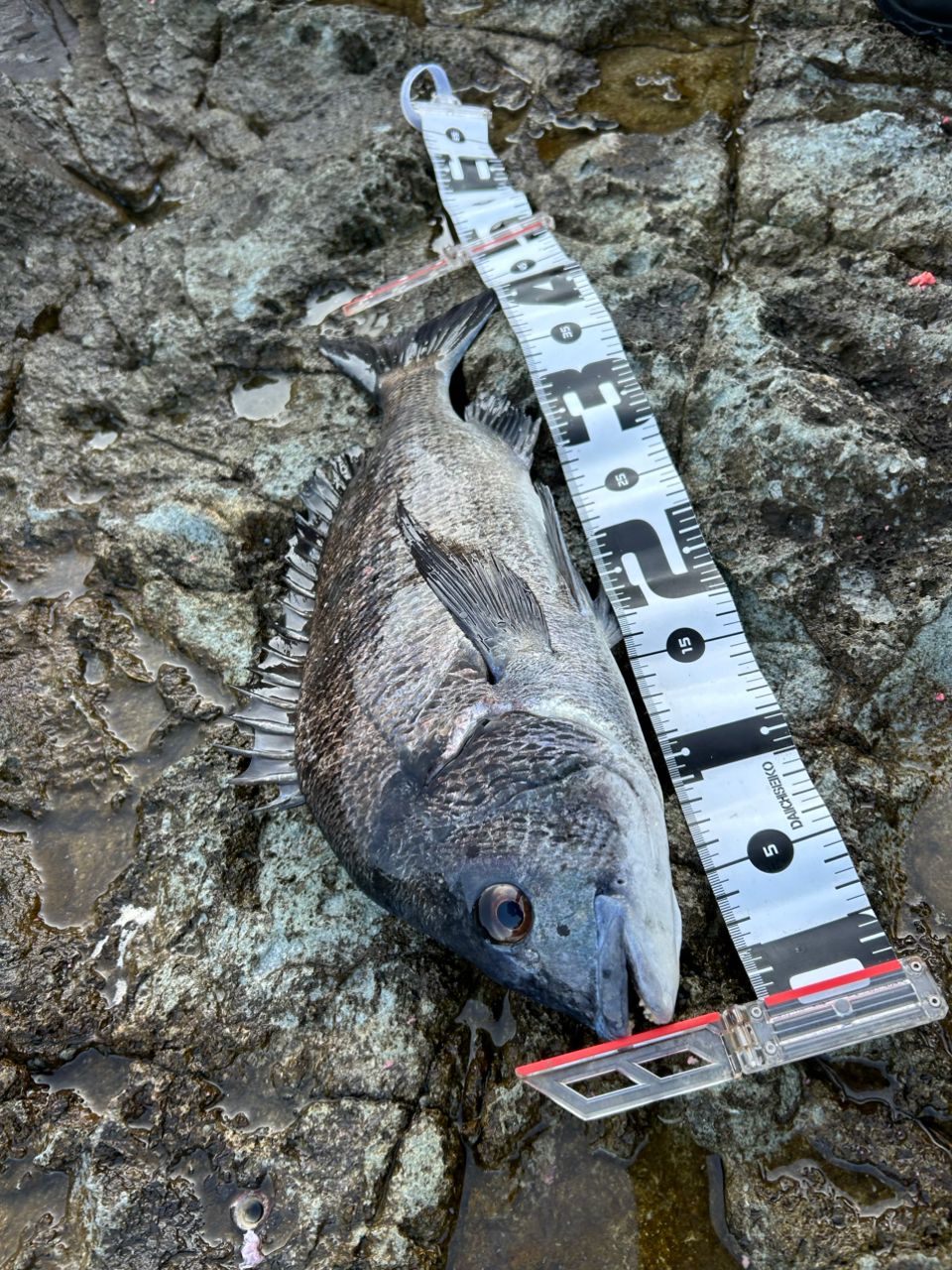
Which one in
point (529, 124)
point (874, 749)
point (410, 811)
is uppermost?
point (529, 124)

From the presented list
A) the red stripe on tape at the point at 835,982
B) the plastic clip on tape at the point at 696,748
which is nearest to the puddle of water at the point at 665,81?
the plastic clip on tape at the point at 696,748

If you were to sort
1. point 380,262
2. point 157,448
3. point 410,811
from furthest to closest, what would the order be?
point 380,262 < point 157,448 < point 410,811

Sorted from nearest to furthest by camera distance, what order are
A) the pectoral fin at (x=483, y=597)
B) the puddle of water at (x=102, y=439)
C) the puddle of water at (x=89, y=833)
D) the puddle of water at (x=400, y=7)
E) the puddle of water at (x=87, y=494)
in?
the pectoral fin at (x=483, y=597) < the puddle of water at (x=89, y=833) < the puddle of water at (x=87, y=494) < the puddle of water at (x=102, y=439) < the puddle of water at (x=400, y=7)

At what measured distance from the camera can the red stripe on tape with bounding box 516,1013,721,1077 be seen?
2.30 meters

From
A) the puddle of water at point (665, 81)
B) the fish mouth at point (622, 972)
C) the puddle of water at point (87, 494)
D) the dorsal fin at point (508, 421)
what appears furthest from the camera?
the puddle of water at point (665, 81)

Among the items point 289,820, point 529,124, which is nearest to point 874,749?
point 289,820

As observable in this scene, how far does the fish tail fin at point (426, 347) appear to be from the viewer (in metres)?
3.80

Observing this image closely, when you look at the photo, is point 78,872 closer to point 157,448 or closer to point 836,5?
point 157,448

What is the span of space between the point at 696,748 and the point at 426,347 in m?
2.16


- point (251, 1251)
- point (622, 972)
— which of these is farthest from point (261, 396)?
point (251, 1251)

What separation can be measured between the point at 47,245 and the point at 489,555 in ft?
11.2

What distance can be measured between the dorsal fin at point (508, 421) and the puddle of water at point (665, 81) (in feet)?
5.88

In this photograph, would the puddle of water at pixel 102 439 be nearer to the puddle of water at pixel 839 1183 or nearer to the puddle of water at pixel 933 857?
the puddle of water at pixel 933 857

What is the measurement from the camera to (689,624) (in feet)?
10.3
